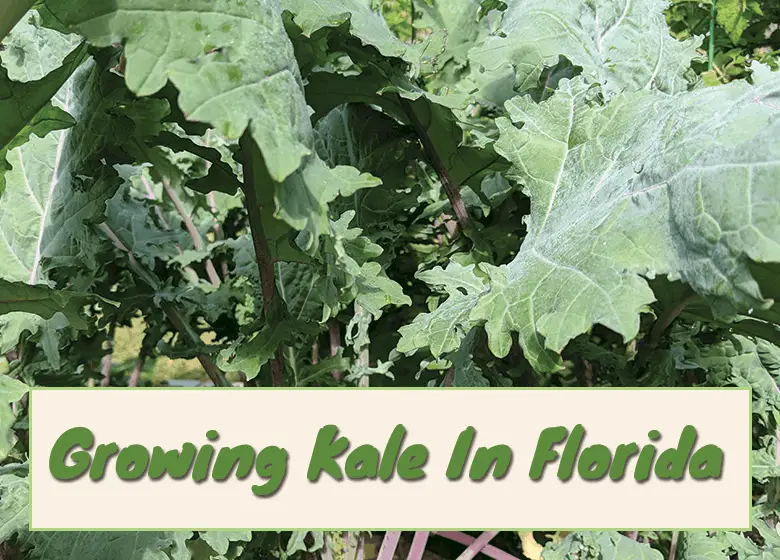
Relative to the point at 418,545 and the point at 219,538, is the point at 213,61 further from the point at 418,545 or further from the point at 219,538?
the point at 418,545

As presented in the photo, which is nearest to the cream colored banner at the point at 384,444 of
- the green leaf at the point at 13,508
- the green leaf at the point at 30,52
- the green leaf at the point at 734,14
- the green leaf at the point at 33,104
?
the green leaf at the point at 13,508

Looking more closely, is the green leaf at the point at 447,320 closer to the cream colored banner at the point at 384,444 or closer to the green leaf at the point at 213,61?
the cream colored banner at the point at 384,444

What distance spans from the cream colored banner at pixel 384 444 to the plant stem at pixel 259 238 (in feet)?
0.56

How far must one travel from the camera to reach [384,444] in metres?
0.74

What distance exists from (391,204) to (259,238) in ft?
1.23

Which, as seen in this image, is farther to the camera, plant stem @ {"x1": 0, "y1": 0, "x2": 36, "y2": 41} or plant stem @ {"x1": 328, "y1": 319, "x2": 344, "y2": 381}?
plant stem @ {"x1": 328, "y1": 319, "x2": 344, "y2": 381}

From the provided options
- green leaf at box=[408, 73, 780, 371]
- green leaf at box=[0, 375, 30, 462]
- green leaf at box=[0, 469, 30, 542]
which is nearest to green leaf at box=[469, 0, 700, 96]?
green leaf at box=[408, 73, 780, 371]

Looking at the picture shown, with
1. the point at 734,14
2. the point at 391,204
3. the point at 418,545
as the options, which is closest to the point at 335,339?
the point at 391,204

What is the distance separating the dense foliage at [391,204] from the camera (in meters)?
0.60

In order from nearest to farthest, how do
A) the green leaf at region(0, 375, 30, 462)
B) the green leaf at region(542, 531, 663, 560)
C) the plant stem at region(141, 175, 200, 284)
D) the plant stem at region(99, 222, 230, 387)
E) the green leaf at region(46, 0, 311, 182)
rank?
the green leaf at region(46, 0, 311, 182), the green leaf at region(0, 375, 30, 462), the green leaf at region(542, 531, 663, 560), the plant stem at region(99, 222, 230, 387), the plant stem at region(141, 175, 200, 284)

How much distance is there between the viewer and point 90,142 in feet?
2.87

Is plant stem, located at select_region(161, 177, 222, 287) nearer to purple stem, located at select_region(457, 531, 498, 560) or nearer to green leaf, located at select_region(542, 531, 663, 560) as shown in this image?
purple stem, located at select_region(457, 531, 498, 560)

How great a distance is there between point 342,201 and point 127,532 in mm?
591

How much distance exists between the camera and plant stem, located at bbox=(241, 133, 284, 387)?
2.43 feet
